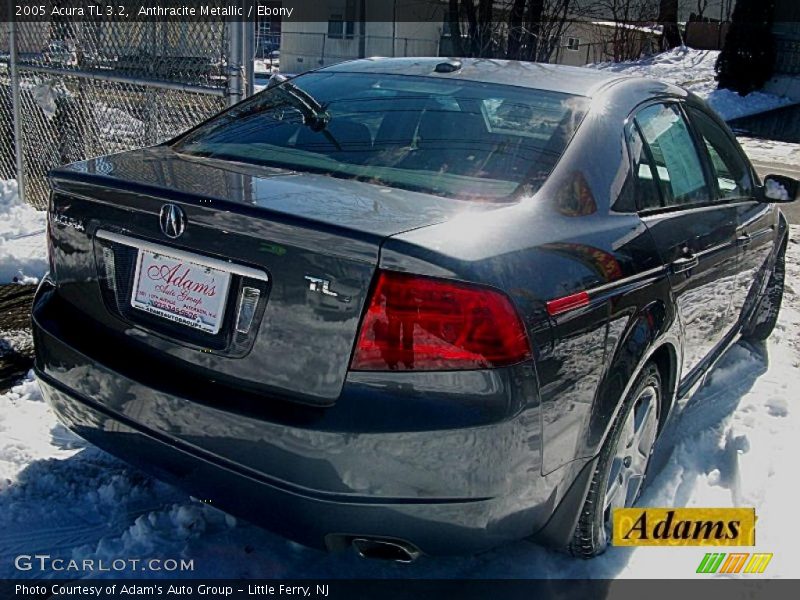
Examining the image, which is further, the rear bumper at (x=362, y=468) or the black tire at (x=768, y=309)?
the black tire at (x=768, y=309)

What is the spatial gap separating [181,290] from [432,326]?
727mm

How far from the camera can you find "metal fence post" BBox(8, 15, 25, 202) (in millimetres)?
6914

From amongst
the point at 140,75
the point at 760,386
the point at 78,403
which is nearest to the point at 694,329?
the point at 760,386

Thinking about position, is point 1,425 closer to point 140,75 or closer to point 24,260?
point 24,260

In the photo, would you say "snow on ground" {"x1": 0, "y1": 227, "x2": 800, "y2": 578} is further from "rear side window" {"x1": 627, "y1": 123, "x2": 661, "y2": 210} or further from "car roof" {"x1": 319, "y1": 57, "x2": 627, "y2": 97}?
"car roof" {"x1": 319, "y1": 57, "x2": 627, "y2": 97}

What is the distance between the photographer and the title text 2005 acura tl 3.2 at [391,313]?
1.97m

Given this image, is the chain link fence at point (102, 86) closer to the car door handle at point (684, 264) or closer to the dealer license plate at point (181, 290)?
the dealer license plate at point (181, 290)

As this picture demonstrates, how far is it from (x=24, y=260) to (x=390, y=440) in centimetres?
450

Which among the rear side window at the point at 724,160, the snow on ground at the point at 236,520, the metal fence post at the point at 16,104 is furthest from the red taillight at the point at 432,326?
the metal fence post at the point at 16,104

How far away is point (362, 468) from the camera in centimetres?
197

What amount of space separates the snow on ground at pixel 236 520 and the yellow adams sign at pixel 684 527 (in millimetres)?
46

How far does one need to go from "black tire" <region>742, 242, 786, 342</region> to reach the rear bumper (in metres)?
3.07

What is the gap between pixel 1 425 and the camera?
3.32 m

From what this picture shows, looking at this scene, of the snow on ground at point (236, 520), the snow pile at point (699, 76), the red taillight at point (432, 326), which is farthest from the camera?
the snow pile at point (699, 76)
